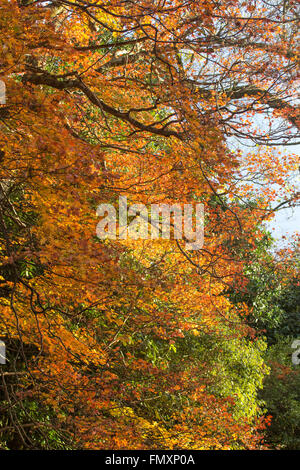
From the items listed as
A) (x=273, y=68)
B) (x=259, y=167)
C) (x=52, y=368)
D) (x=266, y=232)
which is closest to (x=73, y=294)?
(x=52, y=368)

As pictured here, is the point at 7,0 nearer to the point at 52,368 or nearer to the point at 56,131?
the point at 56,131

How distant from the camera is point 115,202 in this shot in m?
6.13

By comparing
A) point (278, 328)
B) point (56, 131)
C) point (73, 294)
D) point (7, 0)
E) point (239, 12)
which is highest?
point (239, 12)

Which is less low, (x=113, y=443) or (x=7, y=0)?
(x=7, y=0)

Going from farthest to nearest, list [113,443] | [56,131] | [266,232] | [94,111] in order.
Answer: [266,232], [94,111], [113,443], [56,131]

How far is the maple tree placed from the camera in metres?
4.31

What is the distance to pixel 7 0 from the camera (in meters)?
4.39

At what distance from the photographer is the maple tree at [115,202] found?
14.1 feet

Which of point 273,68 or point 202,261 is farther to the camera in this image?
point 202,261

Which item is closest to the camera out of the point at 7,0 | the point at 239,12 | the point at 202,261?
the point at 7,0

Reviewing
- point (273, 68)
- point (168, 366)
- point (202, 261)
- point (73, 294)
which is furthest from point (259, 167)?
point (73, 294)

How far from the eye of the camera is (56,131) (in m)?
3.99
